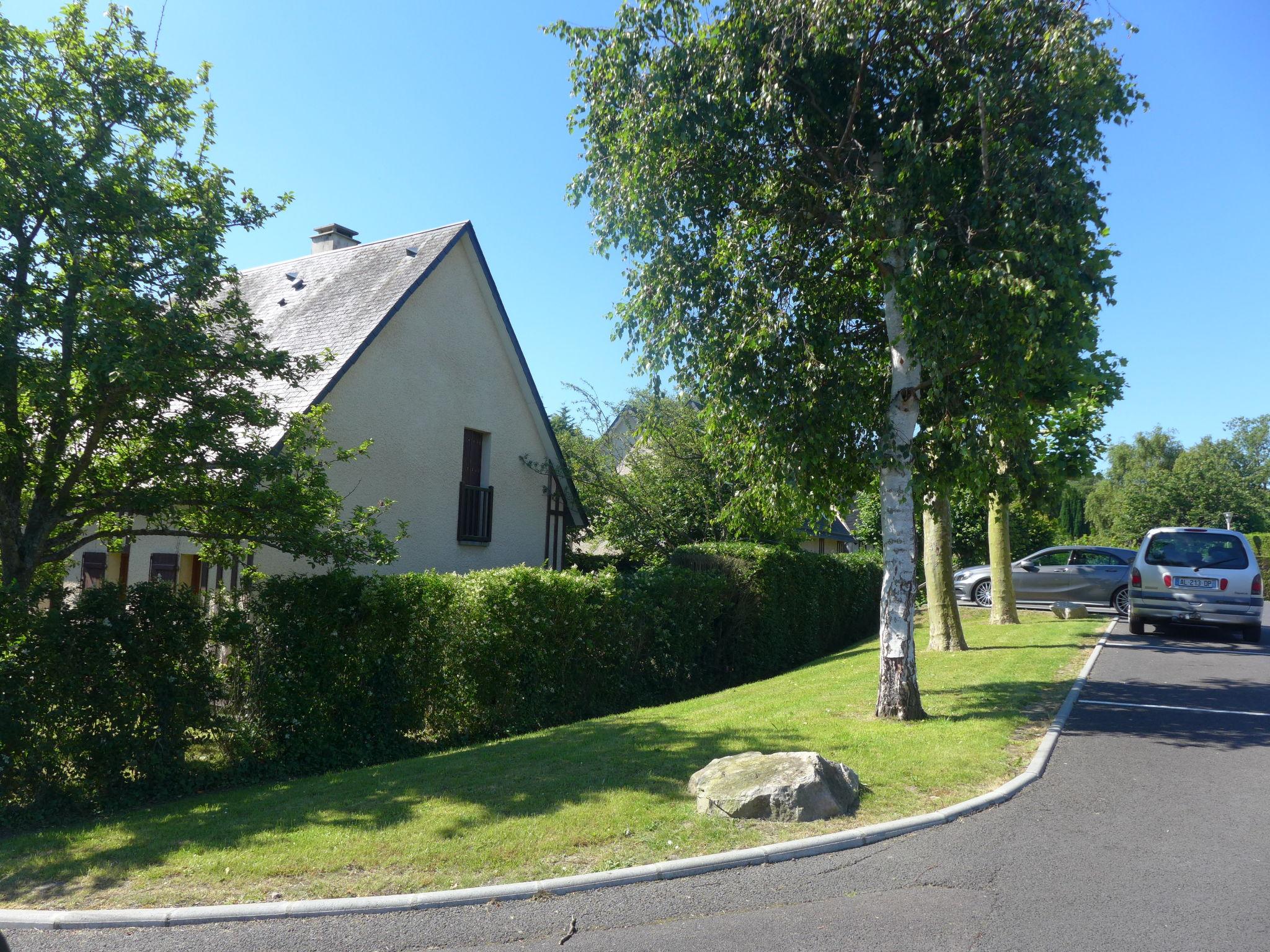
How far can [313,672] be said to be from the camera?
9531 mm

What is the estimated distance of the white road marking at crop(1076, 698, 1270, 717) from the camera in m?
9.62

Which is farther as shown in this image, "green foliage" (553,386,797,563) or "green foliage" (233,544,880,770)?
"green foliage" (553,386,797,563)

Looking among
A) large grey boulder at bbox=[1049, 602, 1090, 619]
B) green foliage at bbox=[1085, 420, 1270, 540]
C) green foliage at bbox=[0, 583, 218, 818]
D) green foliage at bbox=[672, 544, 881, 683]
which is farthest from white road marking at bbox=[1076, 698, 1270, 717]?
green foliage at bbox=[1085, 420, 1270, 540]

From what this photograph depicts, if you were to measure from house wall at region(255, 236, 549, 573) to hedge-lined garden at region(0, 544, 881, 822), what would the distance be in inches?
166

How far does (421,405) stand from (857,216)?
29.8 ft

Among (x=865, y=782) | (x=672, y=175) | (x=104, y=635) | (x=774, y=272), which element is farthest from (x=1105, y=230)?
(x=104, y=635)

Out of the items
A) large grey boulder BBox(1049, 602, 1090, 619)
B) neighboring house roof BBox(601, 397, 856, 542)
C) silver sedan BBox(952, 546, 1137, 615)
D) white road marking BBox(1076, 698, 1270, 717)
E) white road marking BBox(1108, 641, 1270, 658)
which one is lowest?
white road marking BBox(1076, 698, 1270, 717)

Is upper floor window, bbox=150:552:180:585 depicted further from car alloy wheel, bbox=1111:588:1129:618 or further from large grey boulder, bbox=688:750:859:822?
car alloy wheel, bbox=1111:588:1129:618

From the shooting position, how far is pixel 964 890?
4.94 metres

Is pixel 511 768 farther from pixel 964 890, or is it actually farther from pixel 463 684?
pixel 964 890

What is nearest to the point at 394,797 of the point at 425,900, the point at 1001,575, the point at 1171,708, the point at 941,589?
the point at 425,900

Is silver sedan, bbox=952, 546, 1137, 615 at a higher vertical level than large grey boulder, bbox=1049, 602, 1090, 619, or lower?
higher

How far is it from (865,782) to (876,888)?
6.06 feet

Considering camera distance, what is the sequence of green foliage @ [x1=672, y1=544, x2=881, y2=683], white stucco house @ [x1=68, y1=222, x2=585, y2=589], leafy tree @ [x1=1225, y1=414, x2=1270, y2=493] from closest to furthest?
1. white stucco house @ [x1=68, y1=222, x2=585, y2=589]
2. green foliage @ [x1=672, y1=544, x2=881, y2=683]
3. leafy tree @ [x1=1225, y1=414, x2=1270, y2=493]
